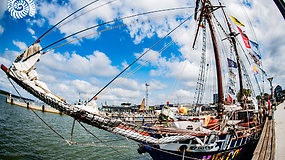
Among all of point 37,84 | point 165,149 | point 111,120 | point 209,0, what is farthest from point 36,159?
point 209,0

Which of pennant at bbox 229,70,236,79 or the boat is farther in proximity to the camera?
pennant at bbox 229,70,236,79

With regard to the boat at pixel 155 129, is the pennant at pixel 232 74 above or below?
above

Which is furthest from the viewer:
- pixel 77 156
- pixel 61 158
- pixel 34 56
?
pixel 77 156

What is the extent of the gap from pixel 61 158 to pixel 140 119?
31.2 meters

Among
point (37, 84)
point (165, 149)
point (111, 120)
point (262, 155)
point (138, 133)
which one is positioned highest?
point (37, 84)

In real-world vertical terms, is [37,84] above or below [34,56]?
below

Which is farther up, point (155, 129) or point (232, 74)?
point (232, 74)

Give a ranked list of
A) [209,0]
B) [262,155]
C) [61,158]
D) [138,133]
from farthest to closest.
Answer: [209,0] → [61,158] → [138,133] → [262,155]

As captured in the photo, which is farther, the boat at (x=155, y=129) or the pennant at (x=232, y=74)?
the pennant at (x=232, y=74)

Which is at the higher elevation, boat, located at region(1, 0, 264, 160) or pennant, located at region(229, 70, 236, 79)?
pennant, located at region(229, 70, 236, 79)

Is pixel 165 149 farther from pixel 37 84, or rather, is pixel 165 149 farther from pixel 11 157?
pixel 11 157

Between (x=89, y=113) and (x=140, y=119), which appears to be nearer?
(x=89, y=113)

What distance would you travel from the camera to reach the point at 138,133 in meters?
5.85

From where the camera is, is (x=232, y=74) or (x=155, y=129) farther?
(x=232, y=74)
